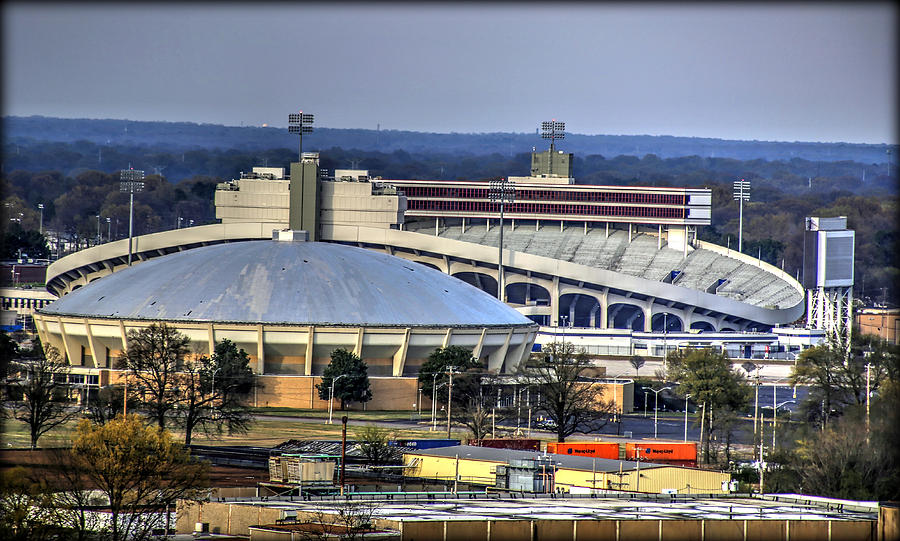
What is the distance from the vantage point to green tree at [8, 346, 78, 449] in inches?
2953

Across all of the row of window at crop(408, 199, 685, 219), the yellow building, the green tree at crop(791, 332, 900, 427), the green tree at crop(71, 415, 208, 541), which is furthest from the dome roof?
the row of window at crop(408, 199, 685, 219)

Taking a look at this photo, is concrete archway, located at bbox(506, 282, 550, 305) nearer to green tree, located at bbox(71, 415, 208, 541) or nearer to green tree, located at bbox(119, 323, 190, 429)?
green tree, located at bbox(119, 323, 190, 429)

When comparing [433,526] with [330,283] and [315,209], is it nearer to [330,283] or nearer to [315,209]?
[330,283]

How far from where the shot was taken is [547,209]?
549 feet

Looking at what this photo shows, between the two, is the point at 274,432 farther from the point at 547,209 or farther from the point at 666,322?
the point at 547,209

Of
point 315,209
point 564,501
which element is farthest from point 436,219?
point 564,501

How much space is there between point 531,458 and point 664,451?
15.5 m

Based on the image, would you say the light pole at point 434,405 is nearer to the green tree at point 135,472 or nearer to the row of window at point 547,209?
the green tree at point 135,472

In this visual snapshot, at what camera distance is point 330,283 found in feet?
351

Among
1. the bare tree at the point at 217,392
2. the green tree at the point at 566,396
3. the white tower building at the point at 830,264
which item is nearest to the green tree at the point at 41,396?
the bare tree at the point at 217,392

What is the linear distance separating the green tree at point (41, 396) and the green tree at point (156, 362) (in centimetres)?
345

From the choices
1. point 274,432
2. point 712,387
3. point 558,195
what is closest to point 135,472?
point 274,432

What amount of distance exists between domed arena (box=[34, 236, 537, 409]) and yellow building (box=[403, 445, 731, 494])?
36.3m

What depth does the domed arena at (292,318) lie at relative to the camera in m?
100
